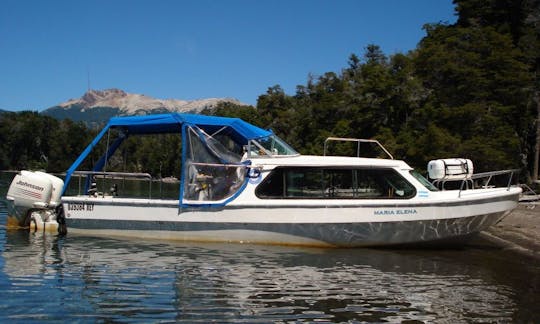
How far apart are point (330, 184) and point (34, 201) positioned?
8.41m

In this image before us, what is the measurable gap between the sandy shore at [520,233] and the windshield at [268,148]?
609cm

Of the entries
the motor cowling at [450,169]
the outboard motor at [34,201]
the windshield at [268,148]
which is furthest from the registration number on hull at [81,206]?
the motor cowling at [450,169]

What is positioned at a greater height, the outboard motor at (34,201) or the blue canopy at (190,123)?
the blue canopy at (190,123)

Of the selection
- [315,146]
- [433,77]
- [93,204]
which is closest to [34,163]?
[315,146]

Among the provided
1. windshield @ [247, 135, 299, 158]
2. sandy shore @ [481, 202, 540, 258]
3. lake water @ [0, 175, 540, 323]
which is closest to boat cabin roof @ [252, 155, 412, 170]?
windshield @ [247, 135, 299, 158]

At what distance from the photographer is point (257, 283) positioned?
30.1 feet

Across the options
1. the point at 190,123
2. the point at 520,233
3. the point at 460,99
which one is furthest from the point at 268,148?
the point at 460,99

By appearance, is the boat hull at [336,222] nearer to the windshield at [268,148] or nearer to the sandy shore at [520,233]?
the sandy shore at [520,233]

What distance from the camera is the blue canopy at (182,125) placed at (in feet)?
44.0

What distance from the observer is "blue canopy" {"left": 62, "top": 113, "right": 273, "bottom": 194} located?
44.0ft

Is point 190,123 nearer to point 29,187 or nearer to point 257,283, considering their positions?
point 29,187

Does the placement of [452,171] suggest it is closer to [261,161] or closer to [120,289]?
[261,161]

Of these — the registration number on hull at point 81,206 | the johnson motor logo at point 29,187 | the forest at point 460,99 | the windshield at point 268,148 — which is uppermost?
the forest at point 460,99

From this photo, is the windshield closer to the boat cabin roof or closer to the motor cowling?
the boat cabin roof
